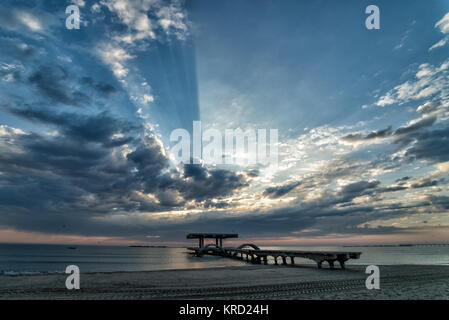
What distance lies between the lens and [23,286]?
1623cm

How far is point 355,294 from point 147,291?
1163 cm

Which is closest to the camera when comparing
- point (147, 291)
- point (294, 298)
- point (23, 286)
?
point (294, 298)

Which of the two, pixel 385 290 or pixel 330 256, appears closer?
pixel 385 290
